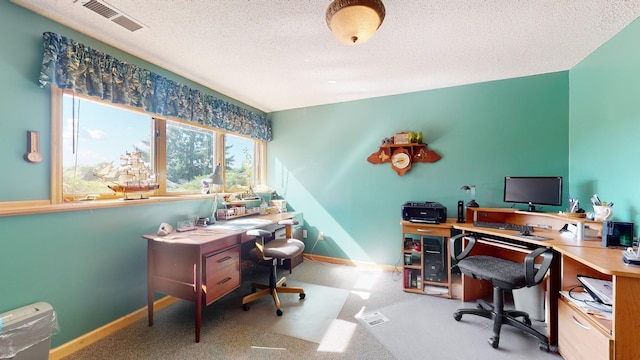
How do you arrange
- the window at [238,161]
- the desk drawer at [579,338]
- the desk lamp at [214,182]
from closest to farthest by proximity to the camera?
the desk drawer at [579,338], the desk lamp at [214,182], the window at [238,161]

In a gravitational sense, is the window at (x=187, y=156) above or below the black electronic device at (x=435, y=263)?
above

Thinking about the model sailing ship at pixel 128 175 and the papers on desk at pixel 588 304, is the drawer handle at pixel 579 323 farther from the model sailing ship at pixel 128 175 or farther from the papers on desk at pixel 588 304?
the model sailing ship at pixel 128 175

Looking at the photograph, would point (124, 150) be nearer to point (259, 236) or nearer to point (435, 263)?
point (259, 236)

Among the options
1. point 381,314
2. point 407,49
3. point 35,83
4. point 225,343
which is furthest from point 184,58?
point 381,314

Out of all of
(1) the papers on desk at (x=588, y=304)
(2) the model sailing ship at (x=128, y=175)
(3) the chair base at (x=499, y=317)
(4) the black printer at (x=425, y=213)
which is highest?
(2) the model sailing ship at (x=128, y=175)

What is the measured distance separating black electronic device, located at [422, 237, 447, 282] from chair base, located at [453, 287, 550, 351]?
A: 459 mm

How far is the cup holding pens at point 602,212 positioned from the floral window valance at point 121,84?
12.1ft

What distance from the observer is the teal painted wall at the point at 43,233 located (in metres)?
1.43

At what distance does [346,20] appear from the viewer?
46.4 inches

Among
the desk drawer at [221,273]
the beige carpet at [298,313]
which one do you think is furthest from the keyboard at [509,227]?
the desk drawer at [221,273]

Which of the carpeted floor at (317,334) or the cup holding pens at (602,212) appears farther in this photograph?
the cup holding pens at (602,212)

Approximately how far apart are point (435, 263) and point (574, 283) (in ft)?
3.45

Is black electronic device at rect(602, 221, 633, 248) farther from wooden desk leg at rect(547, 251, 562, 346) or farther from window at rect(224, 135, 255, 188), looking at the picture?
window at rect(224, 135, 255, 188)

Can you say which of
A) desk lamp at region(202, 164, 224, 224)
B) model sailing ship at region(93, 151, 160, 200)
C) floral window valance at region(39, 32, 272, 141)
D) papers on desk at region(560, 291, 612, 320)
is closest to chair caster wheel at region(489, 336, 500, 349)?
papers on desk at region(560, 291, 612, 320)
